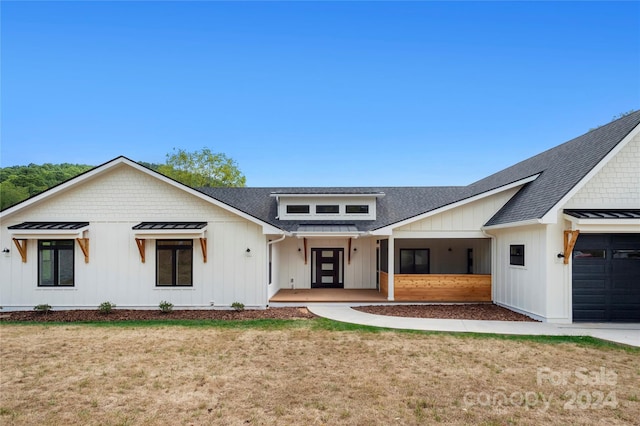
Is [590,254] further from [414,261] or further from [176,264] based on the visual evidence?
[176,264]

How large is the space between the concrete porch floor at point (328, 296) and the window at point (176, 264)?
3.02 metres

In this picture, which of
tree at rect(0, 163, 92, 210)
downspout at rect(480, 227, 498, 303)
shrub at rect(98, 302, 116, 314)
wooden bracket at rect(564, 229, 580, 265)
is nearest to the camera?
wooden bracket at rect(564, 229, 580, 265)

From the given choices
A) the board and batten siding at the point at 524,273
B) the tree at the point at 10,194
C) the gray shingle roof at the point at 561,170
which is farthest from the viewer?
the tree at the point at 10,194

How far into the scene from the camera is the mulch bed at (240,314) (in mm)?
10672

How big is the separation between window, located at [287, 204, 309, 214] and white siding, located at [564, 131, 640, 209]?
9.75m

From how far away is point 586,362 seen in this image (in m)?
6.71

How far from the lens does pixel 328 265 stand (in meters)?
16.1

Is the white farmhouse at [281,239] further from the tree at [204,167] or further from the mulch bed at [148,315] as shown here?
the tree at [204,167]

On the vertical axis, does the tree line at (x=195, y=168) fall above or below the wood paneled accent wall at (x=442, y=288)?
above

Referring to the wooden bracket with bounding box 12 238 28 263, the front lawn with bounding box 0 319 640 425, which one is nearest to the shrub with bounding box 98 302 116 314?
the front lawn with bounding box 0 319 640 425

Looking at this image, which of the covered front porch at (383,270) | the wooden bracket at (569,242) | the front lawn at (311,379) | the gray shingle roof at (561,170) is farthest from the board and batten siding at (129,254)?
the wooden bracket at (569,242)

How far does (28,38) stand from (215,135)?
65.0 ft

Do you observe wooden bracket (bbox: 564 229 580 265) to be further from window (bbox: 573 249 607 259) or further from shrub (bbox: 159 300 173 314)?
shrub (bbox: 159 300 173 314)

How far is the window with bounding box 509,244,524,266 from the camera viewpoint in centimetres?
1111
